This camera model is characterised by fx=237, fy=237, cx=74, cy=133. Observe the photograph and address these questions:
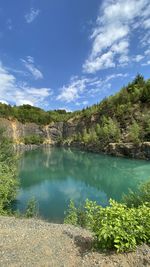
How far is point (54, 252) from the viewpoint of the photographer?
5.52 meters

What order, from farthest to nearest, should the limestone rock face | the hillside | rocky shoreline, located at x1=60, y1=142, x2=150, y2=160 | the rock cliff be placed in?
1. the limestone rock face
2. the hillside
3. the rock cliff
4. rocky shoreline, located at x1=60, y1=142, x2=150, y2=160

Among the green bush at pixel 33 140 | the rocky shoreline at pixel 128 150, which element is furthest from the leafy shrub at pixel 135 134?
the green bush at pixel 33 140

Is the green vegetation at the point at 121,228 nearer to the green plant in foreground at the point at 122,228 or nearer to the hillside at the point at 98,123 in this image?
the green plant in foreground at the point at 122,228

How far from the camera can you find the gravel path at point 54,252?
4.86m

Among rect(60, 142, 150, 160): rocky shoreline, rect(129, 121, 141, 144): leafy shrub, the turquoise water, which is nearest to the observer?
the turquoise water

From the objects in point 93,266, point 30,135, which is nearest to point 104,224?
point 93,266

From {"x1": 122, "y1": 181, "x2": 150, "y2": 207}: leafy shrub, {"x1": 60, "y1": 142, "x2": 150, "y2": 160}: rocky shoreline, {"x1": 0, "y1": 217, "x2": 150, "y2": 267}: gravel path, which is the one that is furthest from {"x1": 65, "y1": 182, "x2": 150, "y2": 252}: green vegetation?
{"x1": 60, "y1": 142, "x2": 150, "y2": 160}: rocky shoreline

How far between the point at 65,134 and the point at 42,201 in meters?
75.8

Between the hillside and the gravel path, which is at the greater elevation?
the hillside

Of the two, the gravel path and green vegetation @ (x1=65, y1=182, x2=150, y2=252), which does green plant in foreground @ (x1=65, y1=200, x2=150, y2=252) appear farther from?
the gravel path

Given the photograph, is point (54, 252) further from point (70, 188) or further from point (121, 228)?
point (70, 188)

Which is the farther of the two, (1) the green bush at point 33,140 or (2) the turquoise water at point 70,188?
(1) the green bush at point 33,140

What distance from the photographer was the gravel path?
486 centimetres

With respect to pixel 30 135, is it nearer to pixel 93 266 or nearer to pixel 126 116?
pixel 126 116
